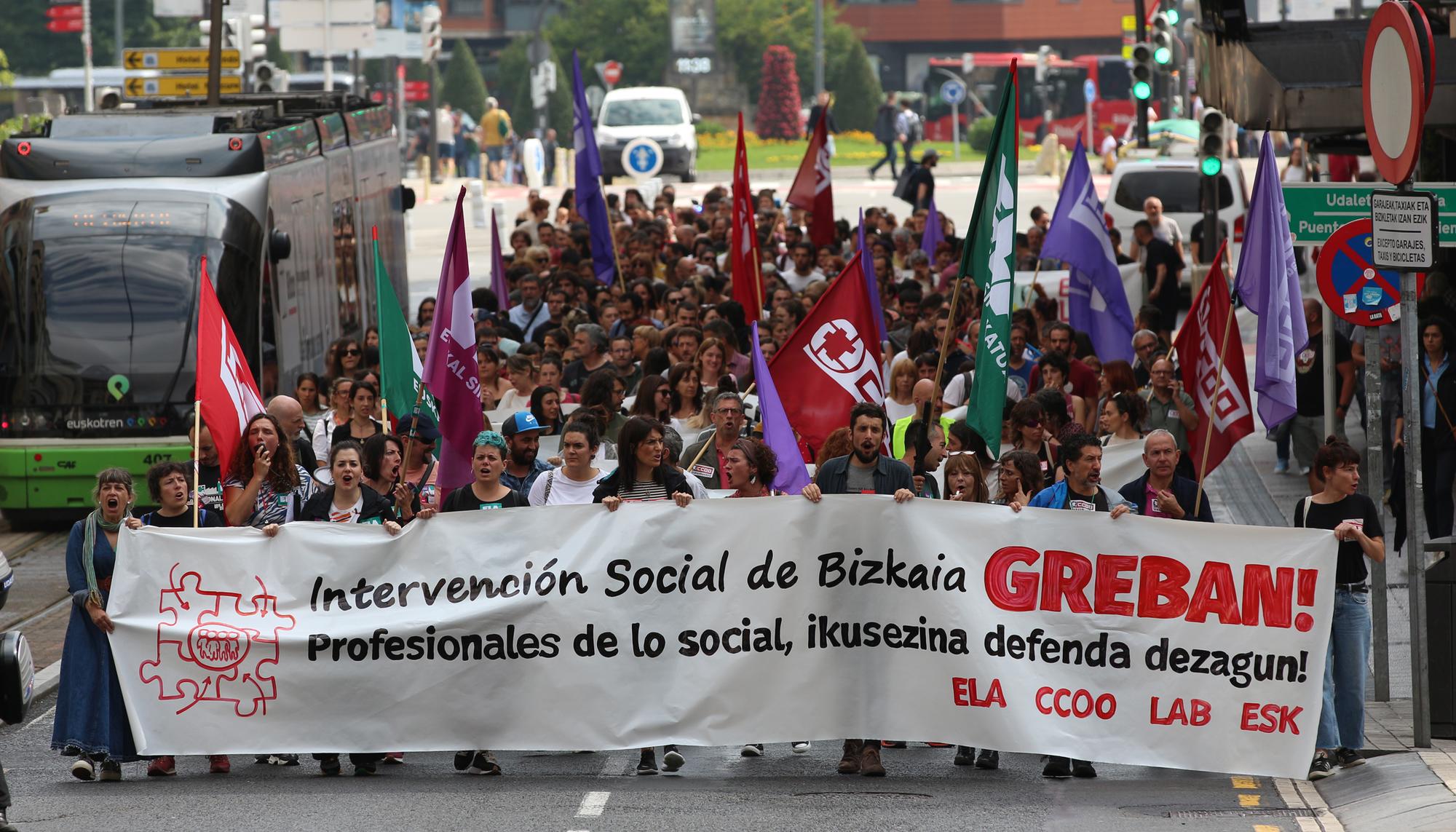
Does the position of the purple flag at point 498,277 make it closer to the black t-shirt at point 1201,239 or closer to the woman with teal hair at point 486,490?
the black t-shirt at point 1201,239

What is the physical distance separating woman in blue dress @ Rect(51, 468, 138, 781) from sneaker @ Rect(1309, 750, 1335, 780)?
16.2ft

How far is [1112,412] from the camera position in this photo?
11.8 m

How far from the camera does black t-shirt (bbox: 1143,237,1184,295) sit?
2089 cm

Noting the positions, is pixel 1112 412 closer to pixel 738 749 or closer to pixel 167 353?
pixel 738 749

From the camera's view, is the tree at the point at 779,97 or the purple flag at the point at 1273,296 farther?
the tree at the point at 779,97

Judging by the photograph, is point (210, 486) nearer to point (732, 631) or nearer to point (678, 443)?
point (678, 443)

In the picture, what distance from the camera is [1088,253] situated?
14.7m

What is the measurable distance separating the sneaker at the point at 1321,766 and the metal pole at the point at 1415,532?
40 cm

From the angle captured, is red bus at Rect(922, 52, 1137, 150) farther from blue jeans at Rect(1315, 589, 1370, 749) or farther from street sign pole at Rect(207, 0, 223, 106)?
blue jeans at Rect(1315, 589, 1370, 749)

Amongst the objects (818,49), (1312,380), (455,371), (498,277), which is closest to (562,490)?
(455,371)

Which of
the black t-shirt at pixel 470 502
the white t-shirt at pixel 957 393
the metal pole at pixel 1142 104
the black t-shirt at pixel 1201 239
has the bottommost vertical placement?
Result: the black t-shirt at pixel 470 502

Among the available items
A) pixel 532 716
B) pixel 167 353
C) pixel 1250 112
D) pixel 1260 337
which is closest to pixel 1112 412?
pixel 1260 337

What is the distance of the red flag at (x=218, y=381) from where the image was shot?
9.73 metres

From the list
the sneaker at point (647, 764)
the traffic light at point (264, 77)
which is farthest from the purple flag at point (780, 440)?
the traffic light at point (264, 77)
